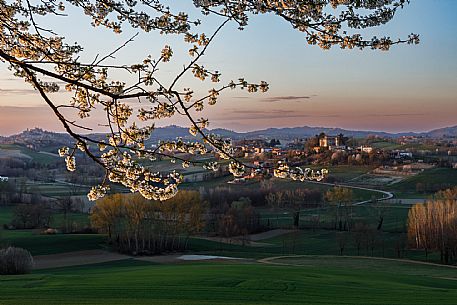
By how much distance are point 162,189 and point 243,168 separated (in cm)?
111

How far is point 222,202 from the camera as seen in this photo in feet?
216

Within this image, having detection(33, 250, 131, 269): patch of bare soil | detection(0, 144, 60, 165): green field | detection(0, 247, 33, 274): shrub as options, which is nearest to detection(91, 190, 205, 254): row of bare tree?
detection(33, 250, 131, 269): patch of bare soil

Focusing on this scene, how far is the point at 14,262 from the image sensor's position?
23.3 meters

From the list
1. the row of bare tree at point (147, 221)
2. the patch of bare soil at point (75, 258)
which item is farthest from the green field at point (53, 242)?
the row of bare tree at point (147, 221)

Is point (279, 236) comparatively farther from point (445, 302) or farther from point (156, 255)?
point (445, 302)

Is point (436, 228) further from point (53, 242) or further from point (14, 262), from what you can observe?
point (14, 262)

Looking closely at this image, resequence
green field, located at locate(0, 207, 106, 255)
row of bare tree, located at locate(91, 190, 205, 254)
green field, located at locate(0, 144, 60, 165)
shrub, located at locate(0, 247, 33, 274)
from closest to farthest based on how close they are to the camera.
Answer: shrub, located at locate(0, 247, 33, 274), green field, located at locate(0, 207, 106, 255), row of bare tree, located at locate(91, 190, 205, 254), green field, located at locate(0, 144, 60, 165)

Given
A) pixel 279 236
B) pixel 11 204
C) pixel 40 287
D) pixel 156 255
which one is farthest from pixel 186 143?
pixel 11 204

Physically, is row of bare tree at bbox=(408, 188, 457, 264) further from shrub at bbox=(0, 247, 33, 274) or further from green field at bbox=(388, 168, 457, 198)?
green field at bbox=(388, 168, 457, 198)

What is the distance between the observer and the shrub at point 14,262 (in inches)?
910

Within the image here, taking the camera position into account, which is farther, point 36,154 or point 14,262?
point 36,154

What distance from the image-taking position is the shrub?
23106 millimetres

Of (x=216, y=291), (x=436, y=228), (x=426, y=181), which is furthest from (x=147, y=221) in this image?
(x=426, y=181)

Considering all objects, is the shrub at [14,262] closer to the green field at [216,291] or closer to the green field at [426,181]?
the green field at [216,291]
